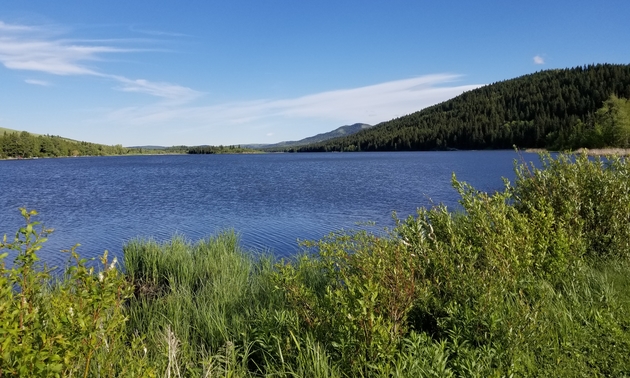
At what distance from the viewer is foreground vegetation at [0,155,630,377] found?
10.4ft

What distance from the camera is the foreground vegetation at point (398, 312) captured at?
316 cm

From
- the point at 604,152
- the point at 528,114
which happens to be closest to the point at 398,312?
the point at 604,152

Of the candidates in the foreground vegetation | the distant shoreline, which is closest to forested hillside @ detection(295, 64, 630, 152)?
the distant shoreline

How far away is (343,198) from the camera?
29797 mm

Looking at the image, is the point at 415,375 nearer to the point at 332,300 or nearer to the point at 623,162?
the point at 332,300

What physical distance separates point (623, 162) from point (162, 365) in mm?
9941

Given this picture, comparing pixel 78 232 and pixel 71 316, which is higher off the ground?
pixel 71 316

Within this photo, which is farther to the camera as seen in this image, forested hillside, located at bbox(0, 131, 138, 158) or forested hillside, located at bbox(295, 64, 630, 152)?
forested hillside, located at bbox(0, 131, 138, 158)

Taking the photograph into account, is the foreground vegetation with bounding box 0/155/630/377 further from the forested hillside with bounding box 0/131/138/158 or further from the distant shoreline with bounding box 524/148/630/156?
the forested hillside with bounding box 0/131/138/158

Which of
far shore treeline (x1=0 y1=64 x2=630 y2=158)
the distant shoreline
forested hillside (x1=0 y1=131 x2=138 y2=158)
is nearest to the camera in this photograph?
the distant shoreline

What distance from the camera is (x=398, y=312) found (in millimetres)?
4785

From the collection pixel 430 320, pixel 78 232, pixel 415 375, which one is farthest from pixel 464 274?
pixel 78 232

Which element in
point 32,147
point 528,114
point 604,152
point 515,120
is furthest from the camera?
point 515,120

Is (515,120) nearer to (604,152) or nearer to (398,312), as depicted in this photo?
(604,152)
